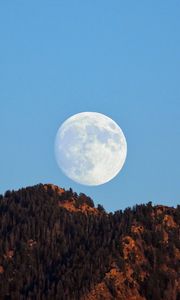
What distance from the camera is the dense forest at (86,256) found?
167250 millimetres

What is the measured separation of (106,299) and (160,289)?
47.5 ft

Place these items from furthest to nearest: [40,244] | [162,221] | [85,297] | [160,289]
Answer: [162,221]
[40,244]
[160,289]
[85,297]

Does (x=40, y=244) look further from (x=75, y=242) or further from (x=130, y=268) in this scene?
(x=130, y=268)

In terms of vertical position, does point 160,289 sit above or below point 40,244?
below

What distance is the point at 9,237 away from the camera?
18375cm

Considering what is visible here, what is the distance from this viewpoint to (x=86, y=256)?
579 feet

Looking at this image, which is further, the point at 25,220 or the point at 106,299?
the point at 25,220

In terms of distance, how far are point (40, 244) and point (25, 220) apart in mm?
8669

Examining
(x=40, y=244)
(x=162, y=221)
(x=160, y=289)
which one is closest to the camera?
(x=160, y=289)

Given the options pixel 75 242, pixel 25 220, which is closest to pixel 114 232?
pixel 75 242

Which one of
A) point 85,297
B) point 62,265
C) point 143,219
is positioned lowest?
point 85,297

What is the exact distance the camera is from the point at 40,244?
185 m

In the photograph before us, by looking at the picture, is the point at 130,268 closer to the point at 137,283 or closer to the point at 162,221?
the point at 137,283

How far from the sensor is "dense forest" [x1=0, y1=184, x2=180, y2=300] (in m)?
167
